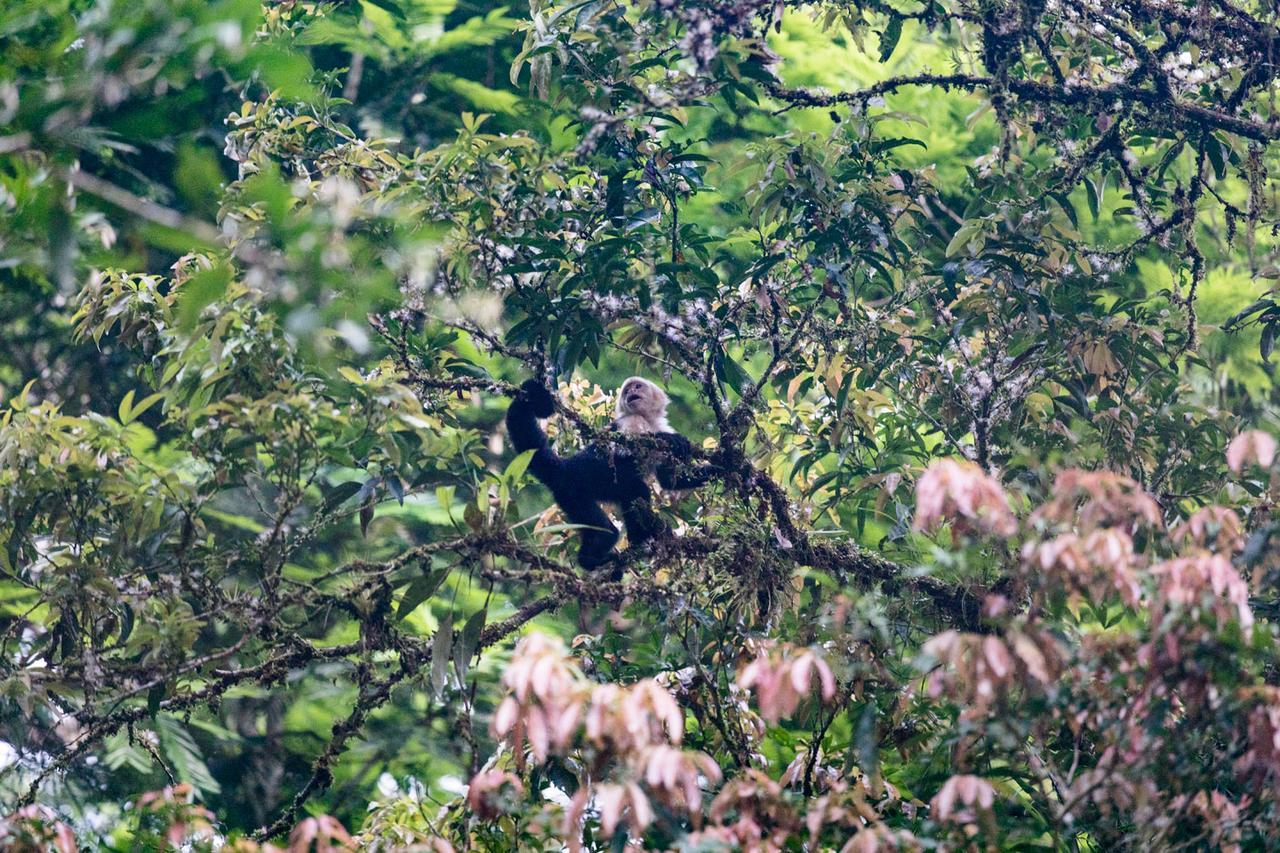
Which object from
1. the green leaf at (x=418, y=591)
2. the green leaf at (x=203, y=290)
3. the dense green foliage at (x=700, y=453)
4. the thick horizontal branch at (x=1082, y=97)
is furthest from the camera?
the thick horizontal branch at (x=1082, y=97)

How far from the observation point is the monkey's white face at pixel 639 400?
704 cm

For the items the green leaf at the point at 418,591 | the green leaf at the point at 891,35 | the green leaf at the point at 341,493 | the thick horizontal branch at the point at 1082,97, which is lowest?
the green leaf at the point at 418,591

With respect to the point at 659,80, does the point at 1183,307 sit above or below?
below

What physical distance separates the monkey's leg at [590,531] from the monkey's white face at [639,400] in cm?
125

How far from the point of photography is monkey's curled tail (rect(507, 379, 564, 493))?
473cm

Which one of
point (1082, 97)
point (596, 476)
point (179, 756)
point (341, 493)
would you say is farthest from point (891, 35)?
point (179, 756)

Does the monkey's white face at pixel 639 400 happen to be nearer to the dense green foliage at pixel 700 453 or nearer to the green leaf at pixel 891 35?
the dense green foliage at pixel 700 453

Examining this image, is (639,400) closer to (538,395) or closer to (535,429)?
(535,429)

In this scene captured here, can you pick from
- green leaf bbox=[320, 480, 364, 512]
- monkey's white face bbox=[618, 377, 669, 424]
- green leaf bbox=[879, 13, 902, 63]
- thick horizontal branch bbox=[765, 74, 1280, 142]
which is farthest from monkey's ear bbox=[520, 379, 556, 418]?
monkey's white face bbox=[618, 377, 669, 424]

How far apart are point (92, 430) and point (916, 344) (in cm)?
331

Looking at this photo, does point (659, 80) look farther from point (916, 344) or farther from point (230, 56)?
point (230, 56)

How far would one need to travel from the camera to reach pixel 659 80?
4691mm

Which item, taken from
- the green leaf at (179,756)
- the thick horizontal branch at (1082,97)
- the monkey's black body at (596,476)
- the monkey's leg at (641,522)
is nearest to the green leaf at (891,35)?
the thick horizontal branch at (1082,97)

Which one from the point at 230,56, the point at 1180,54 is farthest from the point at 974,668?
the point at 1180,54
